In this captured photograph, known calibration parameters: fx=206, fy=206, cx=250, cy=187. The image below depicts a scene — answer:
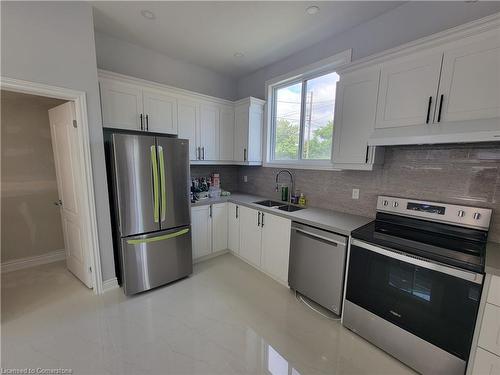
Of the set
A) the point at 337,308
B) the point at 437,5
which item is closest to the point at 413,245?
the point at 337,308

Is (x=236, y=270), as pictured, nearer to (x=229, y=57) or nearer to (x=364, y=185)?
(x=364, y=185)

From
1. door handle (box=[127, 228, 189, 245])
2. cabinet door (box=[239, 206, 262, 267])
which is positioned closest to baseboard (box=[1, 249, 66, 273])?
door handle (box=[127, 228, 189, 245])

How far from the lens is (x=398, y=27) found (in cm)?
199

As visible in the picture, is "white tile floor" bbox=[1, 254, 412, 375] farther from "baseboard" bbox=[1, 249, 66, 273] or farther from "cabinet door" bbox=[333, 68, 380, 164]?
"cabinet door" bbox=[333, 68, 380, 164]

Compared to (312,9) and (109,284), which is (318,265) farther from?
(312,9)

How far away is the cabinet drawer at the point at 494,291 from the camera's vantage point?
1194 mm

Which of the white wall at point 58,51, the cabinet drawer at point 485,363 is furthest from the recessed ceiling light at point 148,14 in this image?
the cabinet drawer at point 485,363

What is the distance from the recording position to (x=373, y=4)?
194 centimetres

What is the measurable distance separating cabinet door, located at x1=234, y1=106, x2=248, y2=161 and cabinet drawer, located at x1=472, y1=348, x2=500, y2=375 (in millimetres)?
2960

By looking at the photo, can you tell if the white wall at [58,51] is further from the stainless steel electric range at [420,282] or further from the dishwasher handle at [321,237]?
the stainless steel electric range at [420,282]

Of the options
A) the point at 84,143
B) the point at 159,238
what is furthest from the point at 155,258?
the point at 84,143

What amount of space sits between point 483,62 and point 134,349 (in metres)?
3.33

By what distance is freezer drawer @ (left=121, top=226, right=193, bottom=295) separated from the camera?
88.4 inches

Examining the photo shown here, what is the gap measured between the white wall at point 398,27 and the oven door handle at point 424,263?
6.39 ft
